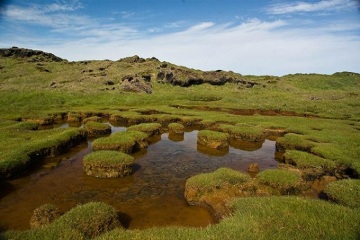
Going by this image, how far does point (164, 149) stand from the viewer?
30.7m

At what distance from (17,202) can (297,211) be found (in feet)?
52.9

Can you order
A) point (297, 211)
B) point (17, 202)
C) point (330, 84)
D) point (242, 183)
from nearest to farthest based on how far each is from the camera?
point (297, 211) < point (17, 202) < point (242, 183) < point (330, 84)

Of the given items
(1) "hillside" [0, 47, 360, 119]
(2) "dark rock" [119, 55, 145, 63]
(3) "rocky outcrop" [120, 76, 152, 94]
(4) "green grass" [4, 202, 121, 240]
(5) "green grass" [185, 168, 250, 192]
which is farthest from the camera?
(2) "dark rock" [119, 55, 145, 63]

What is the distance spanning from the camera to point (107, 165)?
21.9 m

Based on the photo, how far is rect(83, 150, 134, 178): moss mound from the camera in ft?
71.8

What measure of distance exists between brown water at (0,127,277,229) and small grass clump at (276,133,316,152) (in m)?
1.43

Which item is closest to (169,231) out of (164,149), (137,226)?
(137,226)

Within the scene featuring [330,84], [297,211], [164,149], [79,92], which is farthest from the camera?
[330,84]

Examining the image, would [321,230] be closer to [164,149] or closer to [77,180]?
[77,180]

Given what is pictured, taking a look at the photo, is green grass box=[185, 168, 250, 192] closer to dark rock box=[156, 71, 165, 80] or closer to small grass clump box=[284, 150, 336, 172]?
small grass clump box=[284, 150, 336, 172]

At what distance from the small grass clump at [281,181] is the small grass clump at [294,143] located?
955 cm

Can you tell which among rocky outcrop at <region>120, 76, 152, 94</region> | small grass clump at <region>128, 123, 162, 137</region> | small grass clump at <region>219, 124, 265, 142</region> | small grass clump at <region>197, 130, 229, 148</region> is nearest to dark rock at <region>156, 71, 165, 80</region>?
rocky outcrop at <region>120, 76, 152, 94</region>

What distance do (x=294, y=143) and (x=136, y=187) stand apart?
57.0 ft

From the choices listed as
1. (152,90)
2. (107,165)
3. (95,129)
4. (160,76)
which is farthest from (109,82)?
(107,165)
